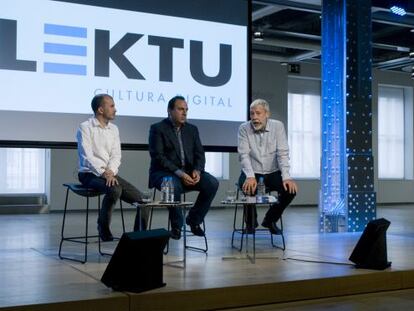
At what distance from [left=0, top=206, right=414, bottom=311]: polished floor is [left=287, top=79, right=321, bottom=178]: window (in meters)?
6.82

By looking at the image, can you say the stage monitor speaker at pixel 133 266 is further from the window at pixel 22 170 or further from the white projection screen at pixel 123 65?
the window at pixel 22 170

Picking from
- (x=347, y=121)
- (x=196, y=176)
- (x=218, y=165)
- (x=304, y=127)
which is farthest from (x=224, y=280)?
(x=304, y=127)

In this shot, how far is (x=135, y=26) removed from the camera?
5164mm

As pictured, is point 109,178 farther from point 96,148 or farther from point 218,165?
point 218,165

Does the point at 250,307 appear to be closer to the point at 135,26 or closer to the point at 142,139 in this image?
the point at 142,139

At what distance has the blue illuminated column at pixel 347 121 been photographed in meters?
5.62

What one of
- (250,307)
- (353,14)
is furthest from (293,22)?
(250,307)

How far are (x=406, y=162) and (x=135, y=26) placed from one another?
29.3 feet

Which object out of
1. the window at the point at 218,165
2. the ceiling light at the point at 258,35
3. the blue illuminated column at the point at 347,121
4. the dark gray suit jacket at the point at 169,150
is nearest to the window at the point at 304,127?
the window at the point at 218,165

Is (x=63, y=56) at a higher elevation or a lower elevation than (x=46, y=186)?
higher

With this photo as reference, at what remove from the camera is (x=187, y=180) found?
4.05m

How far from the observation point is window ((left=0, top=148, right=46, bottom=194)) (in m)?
9.16

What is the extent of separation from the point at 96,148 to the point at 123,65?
1441 mm

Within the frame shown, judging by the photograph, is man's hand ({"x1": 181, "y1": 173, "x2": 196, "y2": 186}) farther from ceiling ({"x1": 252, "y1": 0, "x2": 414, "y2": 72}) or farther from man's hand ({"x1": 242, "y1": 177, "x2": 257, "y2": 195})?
ceiling ({"x1": 252, "y1": 0, "x2": 414, "y2": 72})
